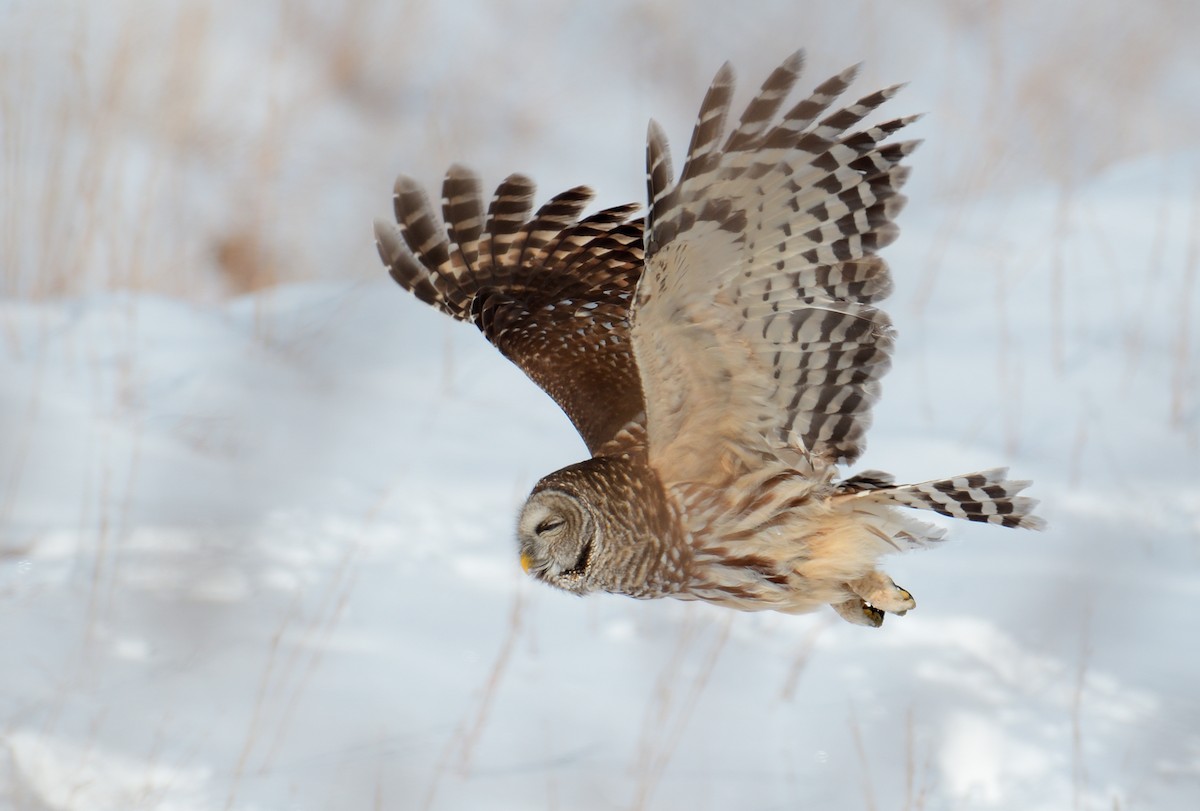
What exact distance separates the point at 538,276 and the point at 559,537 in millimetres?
888

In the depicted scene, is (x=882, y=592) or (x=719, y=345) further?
(x=882, y=592)

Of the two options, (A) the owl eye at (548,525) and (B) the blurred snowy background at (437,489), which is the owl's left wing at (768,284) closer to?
(A) the owl eye at (548,525)

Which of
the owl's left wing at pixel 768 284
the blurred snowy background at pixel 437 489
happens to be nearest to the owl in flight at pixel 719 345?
the owl's left wing at pixel 768 284

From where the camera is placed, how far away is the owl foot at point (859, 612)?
3.25 meters

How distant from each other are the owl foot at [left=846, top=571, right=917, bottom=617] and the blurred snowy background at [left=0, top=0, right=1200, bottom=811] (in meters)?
0.44

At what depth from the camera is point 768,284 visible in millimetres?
2682

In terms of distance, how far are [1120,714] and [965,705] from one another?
0.47 m

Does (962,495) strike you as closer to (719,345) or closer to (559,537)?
(719,345)

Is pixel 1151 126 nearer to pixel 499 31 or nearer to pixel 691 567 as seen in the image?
pixel 499 31

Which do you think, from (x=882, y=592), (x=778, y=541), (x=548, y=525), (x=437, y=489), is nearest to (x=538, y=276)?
(x=548, y=525)

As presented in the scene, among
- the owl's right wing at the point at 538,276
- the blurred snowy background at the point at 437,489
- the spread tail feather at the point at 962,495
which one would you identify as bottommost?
the blurred snowy background at the point at 437,489

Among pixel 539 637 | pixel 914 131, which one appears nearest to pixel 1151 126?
pixel 914 131

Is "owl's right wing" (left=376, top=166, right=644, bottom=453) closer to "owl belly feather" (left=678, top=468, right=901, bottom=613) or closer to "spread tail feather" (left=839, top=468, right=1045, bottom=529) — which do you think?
"owl belly feather" (left=678, top=468, right=901, bottom=613)

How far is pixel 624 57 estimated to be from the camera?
9.29 meters
